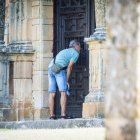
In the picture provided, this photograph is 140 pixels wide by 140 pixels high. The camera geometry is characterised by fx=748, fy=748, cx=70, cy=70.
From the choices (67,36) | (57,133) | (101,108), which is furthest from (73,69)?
(57,133)

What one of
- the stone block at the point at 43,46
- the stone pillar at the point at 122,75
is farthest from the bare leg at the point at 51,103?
the stone pillar at the point at 122,75

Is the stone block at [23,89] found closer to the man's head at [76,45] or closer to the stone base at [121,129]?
the man's head at [76,45]

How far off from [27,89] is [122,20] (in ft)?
46.7

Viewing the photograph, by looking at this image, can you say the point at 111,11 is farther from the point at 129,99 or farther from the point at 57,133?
the point at 57,133

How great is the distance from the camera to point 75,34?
20328 mm

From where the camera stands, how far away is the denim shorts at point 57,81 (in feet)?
61.3

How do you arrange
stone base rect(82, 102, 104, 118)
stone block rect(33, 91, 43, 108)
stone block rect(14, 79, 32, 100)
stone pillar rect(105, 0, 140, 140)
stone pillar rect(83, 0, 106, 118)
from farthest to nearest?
stone block rect(14, 79, 32, 100) < stone block rect(33, 91, 43, 108) < stone pillar rect(83, 0, 106, 118) < stone base rect(82, 102, 104, 118) < stone pillar rect(105, 0, 140, 140)

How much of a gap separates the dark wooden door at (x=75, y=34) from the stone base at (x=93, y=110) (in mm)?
2027

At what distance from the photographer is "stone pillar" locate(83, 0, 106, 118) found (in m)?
17.8

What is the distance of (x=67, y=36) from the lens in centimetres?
2047

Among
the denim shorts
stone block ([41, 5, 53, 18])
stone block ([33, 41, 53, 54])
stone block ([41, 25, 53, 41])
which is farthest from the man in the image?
stone block ([41, 5, 53, 18])

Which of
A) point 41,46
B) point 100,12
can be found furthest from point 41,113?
point 100,12

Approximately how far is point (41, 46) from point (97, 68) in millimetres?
2715

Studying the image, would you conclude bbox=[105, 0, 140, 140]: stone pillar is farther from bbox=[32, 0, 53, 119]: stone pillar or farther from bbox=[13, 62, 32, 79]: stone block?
bbox=[13, 62, 32, 79]: stone block
